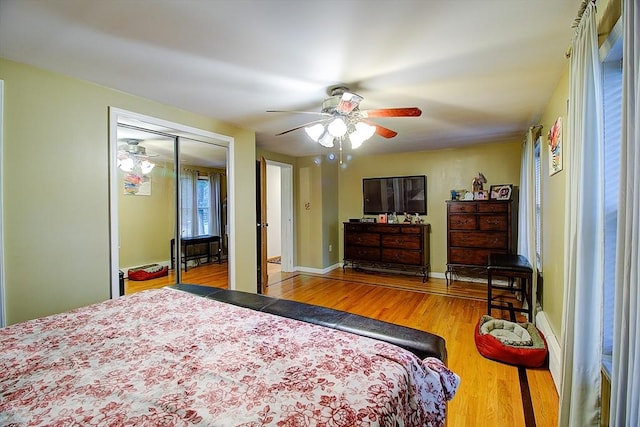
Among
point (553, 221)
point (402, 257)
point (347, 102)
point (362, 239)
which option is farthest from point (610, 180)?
point (362, 239)

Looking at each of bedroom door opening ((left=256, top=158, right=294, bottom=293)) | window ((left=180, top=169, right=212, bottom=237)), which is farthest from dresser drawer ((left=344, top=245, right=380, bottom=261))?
window ((left=180, top=169, right=212, bottom=237))

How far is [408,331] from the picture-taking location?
4.75ft

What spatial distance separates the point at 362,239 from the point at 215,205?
2748mm

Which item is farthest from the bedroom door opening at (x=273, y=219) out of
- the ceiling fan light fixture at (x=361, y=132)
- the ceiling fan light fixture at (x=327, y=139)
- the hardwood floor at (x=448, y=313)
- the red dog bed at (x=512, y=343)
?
the red dog bed at (x=512, y=343)

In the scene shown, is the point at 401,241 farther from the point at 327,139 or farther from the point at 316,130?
→ the point at 316,130

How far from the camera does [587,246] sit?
1217 mm

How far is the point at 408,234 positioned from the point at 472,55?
3274mm

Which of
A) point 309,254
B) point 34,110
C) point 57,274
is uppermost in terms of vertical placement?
point 34,110

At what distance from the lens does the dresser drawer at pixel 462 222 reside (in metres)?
4.28

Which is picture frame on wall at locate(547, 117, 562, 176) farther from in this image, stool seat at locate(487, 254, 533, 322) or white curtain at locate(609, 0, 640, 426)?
white curtain at locate(609, 0, 640, 426)

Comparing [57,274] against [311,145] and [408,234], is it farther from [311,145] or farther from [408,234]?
[408,234]

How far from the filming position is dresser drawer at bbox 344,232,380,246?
16.5 ft

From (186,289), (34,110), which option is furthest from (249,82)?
(186,289)

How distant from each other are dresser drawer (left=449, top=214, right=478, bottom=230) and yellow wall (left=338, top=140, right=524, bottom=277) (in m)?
0.49
